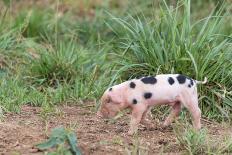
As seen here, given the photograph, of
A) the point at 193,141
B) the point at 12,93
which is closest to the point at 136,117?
the point at 193,141

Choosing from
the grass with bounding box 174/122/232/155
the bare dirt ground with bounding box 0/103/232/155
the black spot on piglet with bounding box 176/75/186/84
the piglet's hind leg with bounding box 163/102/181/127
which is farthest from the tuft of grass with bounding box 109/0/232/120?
the grass with bounding box 174/122/232/155

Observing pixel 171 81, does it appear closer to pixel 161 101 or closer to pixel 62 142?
pixel 161 101

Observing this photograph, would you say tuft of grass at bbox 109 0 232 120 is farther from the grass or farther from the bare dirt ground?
the grass

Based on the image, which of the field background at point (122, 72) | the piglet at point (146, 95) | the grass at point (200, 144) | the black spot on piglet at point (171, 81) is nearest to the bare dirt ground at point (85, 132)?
the field background at point (122, 72)

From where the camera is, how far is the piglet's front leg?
580cm

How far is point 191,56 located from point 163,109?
60cm

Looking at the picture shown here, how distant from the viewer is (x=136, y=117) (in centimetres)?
583

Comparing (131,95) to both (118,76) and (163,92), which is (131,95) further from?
(118,76)

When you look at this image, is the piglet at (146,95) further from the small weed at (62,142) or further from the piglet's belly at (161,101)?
the small weed at (62,142)

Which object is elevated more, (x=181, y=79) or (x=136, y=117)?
(x=181, y=79)

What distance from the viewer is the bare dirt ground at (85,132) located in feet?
17.9

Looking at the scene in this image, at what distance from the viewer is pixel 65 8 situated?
11586 mm

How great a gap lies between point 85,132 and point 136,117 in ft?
1.68

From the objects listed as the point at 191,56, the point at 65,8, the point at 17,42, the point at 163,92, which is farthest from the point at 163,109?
the point at 65,8
